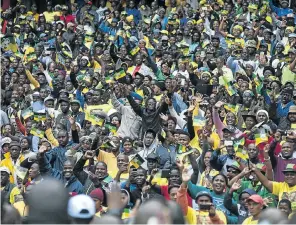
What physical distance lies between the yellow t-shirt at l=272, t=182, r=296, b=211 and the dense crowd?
0.02 meters

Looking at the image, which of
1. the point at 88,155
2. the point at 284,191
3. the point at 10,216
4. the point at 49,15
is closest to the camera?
the point at 10,216

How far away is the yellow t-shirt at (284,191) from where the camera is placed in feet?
40.9

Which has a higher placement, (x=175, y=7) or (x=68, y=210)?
(x=175, y=7)

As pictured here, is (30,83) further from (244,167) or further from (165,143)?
(244,167)

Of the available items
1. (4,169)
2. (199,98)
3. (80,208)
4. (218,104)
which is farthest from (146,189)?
(80,208)

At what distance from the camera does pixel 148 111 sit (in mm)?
17156

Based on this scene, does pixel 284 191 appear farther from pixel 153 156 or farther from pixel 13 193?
pixel 13 193

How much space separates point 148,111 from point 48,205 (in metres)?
9.38

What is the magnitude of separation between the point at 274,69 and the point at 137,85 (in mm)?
2644

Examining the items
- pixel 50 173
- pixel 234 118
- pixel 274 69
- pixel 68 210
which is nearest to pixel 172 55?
pixel 274 69

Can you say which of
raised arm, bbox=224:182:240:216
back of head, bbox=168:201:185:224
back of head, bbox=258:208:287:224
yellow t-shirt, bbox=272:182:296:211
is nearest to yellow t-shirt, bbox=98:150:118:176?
yellow t-shirt, bbox=272:182:296:211

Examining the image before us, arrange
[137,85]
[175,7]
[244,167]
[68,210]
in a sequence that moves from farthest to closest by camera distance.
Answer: [175,7] → [137,85] → [244,167] → [68,210]

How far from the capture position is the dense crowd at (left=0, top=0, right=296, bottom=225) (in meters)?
11.6

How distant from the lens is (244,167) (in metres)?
13.5
